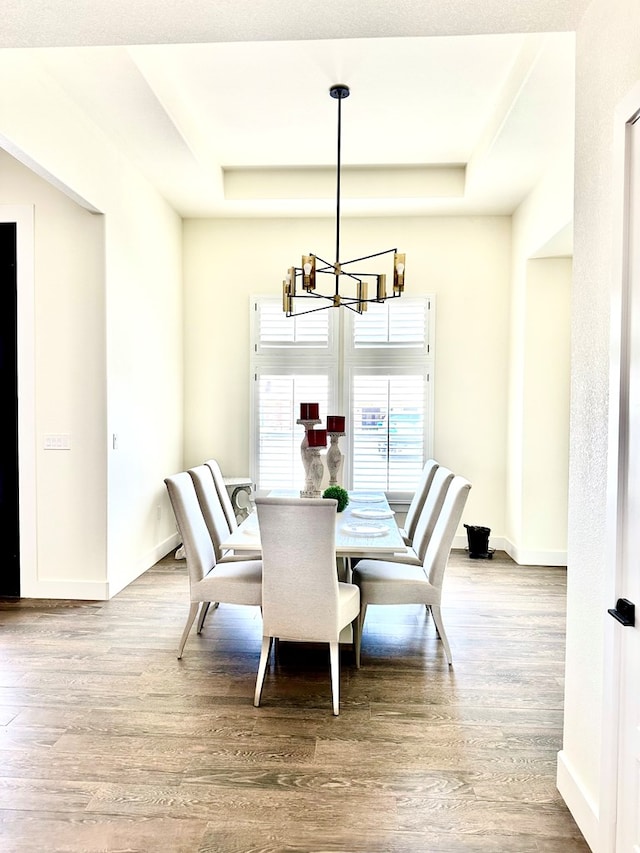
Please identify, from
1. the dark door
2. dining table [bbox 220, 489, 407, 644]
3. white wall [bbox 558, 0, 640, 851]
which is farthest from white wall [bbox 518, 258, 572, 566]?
the dark door

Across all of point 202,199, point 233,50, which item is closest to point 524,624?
point 233,50

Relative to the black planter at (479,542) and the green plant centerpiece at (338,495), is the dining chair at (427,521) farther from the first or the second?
the black planter at (479,542)

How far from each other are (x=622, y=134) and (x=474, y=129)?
290 centimetres


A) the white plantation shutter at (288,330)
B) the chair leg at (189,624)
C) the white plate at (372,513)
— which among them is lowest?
the chair leg at (189,624)

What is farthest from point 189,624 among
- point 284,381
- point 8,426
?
point 284,381

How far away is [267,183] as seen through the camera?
4883mm

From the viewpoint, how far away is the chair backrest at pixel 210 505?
10.9 ft

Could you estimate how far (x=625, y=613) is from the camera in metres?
1.51

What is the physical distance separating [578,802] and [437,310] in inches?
166

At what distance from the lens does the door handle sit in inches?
58.6

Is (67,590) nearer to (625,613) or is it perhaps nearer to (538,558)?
(625,613)

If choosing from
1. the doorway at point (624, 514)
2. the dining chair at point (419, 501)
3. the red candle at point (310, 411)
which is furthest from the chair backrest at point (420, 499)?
the doorway at point (624, 514)

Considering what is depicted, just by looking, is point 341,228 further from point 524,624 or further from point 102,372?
point 524,624

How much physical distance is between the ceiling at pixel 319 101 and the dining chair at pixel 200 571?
2.03m
